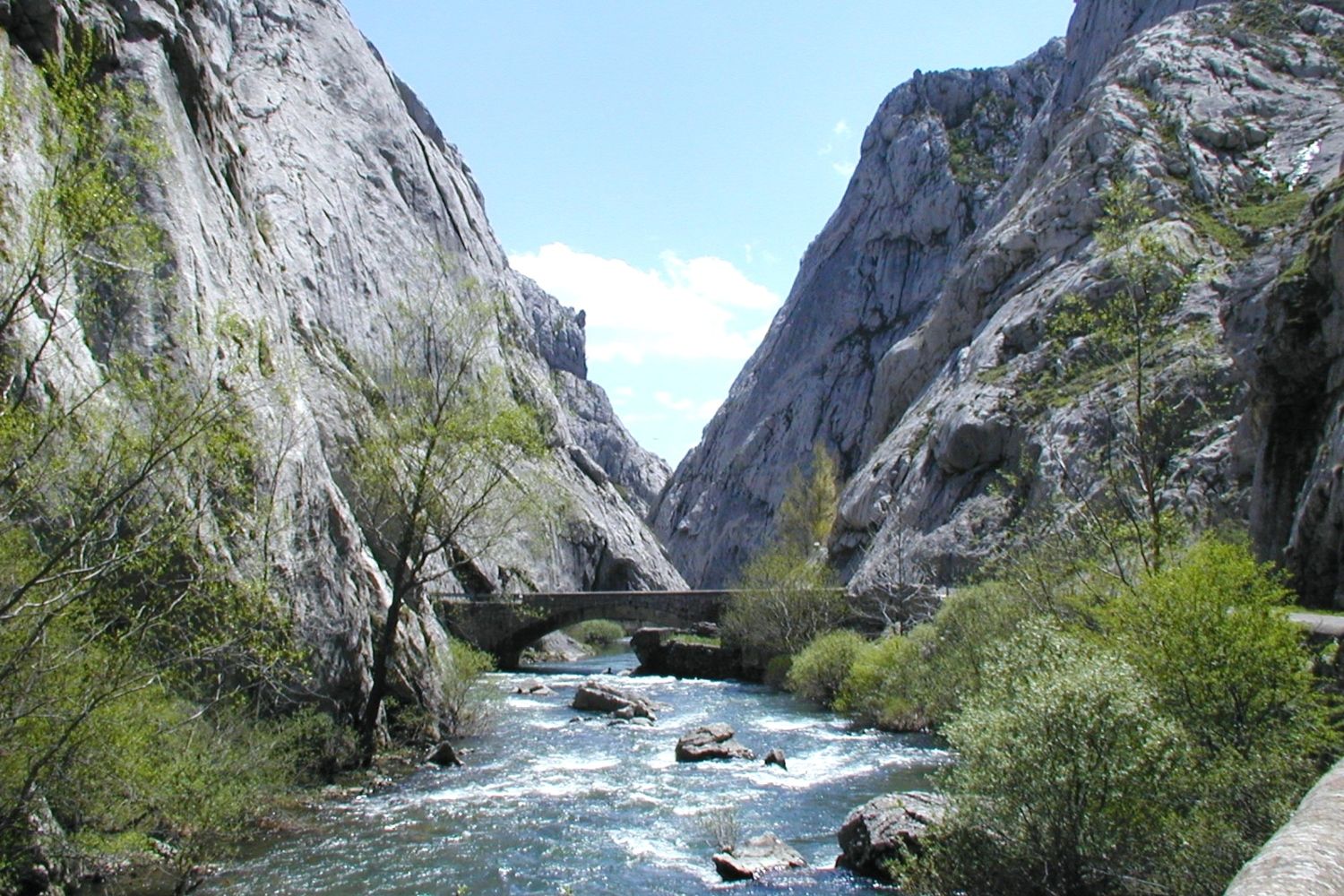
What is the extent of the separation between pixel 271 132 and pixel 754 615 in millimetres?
49911

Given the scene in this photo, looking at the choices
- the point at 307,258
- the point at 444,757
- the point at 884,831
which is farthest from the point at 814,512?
the point at 884,831

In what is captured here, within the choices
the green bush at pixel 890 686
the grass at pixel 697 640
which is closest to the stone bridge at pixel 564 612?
the grass at pixel 697 640

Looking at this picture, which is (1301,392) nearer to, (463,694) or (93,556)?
(463,694)

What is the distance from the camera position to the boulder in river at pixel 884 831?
1576cm

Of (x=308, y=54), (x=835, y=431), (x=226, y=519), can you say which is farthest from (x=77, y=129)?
(x=835, y=431)

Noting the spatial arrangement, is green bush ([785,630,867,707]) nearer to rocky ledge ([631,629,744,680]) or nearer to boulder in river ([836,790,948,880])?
rocky ledge ([631,629,744,680])

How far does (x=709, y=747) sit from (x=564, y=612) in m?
35.3

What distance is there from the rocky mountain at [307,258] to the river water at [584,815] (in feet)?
15.3

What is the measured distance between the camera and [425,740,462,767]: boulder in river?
25.8m

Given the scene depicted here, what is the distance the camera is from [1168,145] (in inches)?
2675

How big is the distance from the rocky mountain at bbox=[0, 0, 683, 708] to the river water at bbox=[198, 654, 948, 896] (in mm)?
4659

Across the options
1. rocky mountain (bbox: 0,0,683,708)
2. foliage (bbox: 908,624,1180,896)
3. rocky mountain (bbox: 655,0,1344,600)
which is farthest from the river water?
rocky mountain (bbox: 655,0,1344,600)

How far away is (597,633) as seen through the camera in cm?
8925

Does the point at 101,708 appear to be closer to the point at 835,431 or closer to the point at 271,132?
the point at 271,132
